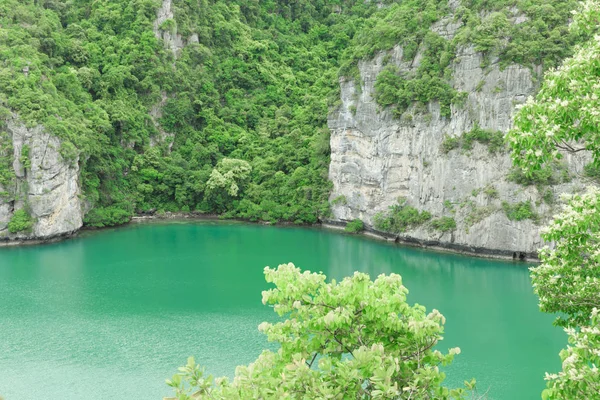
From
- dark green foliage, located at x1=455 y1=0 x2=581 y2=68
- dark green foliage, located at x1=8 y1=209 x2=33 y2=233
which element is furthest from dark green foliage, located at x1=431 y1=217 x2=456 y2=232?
dark green foliage, located at x1=8 y1=209 x2=33 y2=233

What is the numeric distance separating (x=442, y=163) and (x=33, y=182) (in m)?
19.6

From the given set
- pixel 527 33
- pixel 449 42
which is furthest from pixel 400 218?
pixel 527 33

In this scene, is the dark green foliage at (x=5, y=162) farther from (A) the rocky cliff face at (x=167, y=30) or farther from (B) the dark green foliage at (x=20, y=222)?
A: (A) the rocky cliff face at (x=167, y=30)

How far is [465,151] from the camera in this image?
87.4 feet

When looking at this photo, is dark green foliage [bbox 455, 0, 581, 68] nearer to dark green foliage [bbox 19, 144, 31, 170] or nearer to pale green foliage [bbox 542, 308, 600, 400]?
dark green foliage [bbox 19, 144, 31, 170]

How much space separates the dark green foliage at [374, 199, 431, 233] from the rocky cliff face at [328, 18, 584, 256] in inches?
13.8

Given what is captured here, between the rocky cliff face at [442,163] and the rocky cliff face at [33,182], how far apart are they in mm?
14657

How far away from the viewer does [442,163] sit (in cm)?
2741

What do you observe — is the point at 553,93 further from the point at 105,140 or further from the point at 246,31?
the point at 246,31

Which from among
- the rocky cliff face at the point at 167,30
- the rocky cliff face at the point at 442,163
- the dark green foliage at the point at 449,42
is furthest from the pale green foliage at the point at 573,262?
the rocky cliff face at the point at 167,30

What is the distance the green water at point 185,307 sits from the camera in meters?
13.8

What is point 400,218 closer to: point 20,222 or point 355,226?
point 355,226

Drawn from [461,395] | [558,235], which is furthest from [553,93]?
[461,395]

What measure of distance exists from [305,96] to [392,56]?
10.0m
